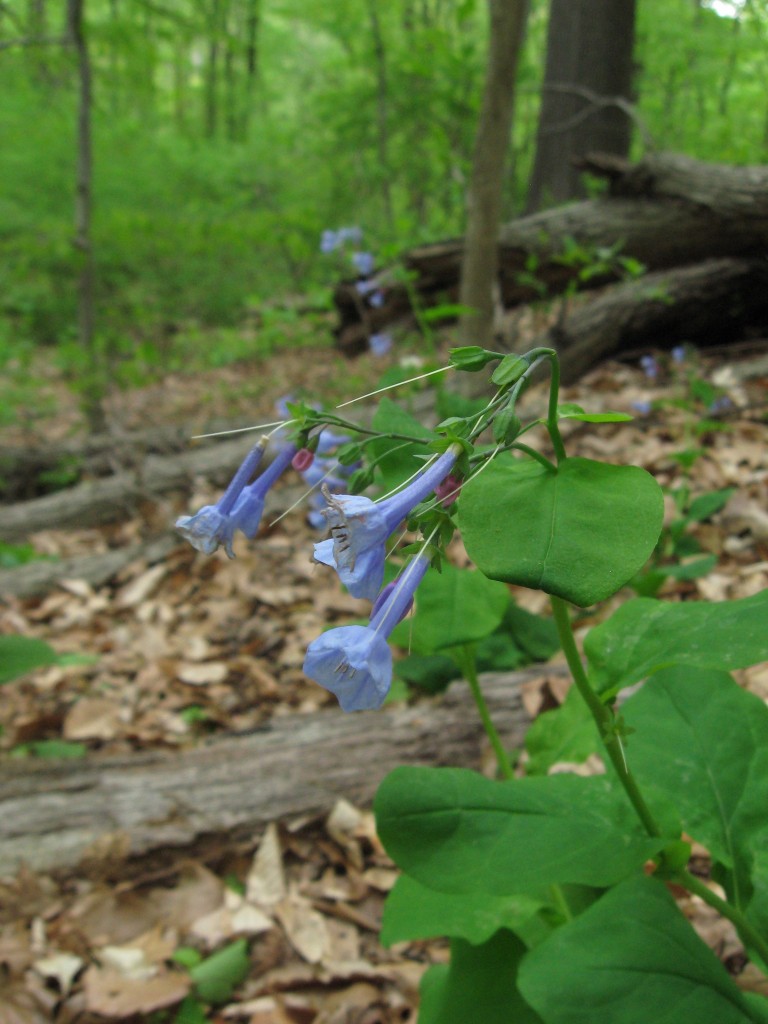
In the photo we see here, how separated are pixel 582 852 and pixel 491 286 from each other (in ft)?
9.28

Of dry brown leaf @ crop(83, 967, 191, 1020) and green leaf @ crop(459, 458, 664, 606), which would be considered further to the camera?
dry brown leaf @ crop(83, 967, 191, 1020)

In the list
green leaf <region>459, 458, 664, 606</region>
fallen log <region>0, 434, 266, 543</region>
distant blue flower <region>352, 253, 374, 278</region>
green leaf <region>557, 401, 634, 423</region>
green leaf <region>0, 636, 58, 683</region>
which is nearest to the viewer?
green leaf <region>459, 458, 664, 606</region>

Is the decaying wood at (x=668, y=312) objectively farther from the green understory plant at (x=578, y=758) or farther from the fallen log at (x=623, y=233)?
the green understory plant at (x=578, y=758)

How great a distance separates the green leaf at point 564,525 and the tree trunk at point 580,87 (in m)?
5.33

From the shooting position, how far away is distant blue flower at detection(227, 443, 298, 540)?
1.00 meters

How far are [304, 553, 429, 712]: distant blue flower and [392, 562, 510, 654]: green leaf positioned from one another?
18.3 inches

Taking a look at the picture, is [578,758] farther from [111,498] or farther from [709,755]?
[111,498]

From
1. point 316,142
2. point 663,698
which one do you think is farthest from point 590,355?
point 316,142

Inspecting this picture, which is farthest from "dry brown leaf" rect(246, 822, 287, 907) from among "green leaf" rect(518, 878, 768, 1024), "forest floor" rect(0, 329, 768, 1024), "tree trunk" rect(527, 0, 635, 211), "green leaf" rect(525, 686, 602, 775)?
"tree trunk" rect(527, 0, 635, 211)

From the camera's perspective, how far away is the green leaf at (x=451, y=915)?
1095mm

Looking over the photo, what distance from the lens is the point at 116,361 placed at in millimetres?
5633

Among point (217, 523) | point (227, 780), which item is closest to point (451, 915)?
point (217, 523)

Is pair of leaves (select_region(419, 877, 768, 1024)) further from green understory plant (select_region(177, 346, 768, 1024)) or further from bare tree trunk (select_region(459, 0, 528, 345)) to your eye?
Result: bare tree trunk (select_region(459, 0, 528, 345))

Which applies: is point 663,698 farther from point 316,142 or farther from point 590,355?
point 316,142
